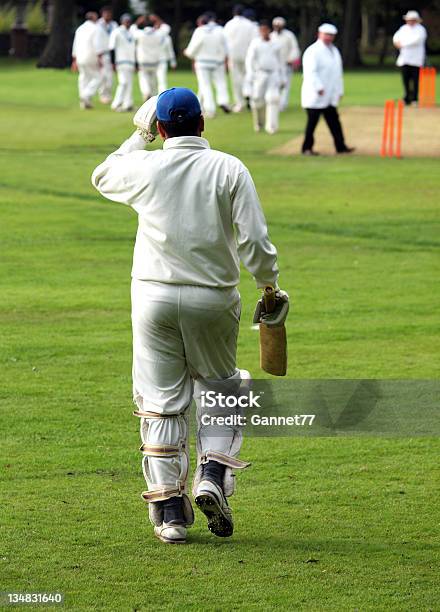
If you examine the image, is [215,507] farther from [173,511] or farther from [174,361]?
[174,361]

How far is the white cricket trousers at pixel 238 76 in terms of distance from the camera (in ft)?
107

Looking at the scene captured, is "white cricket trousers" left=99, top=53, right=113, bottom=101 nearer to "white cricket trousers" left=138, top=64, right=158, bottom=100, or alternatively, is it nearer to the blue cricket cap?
"white cricket trousers" left=138, top=64, right=158, bottom=100

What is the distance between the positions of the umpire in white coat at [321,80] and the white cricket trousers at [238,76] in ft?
32.1

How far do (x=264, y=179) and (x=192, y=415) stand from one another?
514 inches

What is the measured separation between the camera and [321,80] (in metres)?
22.6

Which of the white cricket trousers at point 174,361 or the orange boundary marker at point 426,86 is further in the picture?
the orange boundary marker at point 426,86

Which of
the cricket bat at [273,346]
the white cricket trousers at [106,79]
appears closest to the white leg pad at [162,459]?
the cricket bat at [273,346]

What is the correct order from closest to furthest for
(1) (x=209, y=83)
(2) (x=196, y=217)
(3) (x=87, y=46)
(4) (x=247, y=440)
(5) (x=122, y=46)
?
(2) (x=196, y=217), (4) (x=247, y=440), (1) (x=209, y=83), (5) (x=122, y=46), (3) (x=87, y=46)

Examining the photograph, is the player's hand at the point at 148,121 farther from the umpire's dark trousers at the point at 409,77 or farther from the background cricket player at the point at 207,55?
the umpire's dark trousers at the point at 409,77

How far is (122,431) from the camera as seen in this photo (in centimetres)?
794

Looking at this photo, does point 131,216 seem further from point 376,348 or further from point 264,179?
point 376,348

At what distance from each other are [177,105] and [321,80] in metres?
17.0

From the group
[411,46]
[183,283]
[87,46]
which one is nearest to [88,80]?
[87,46]

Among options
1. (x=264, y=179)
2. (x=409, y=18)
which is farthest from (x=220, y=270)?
(x=409, y=18)
